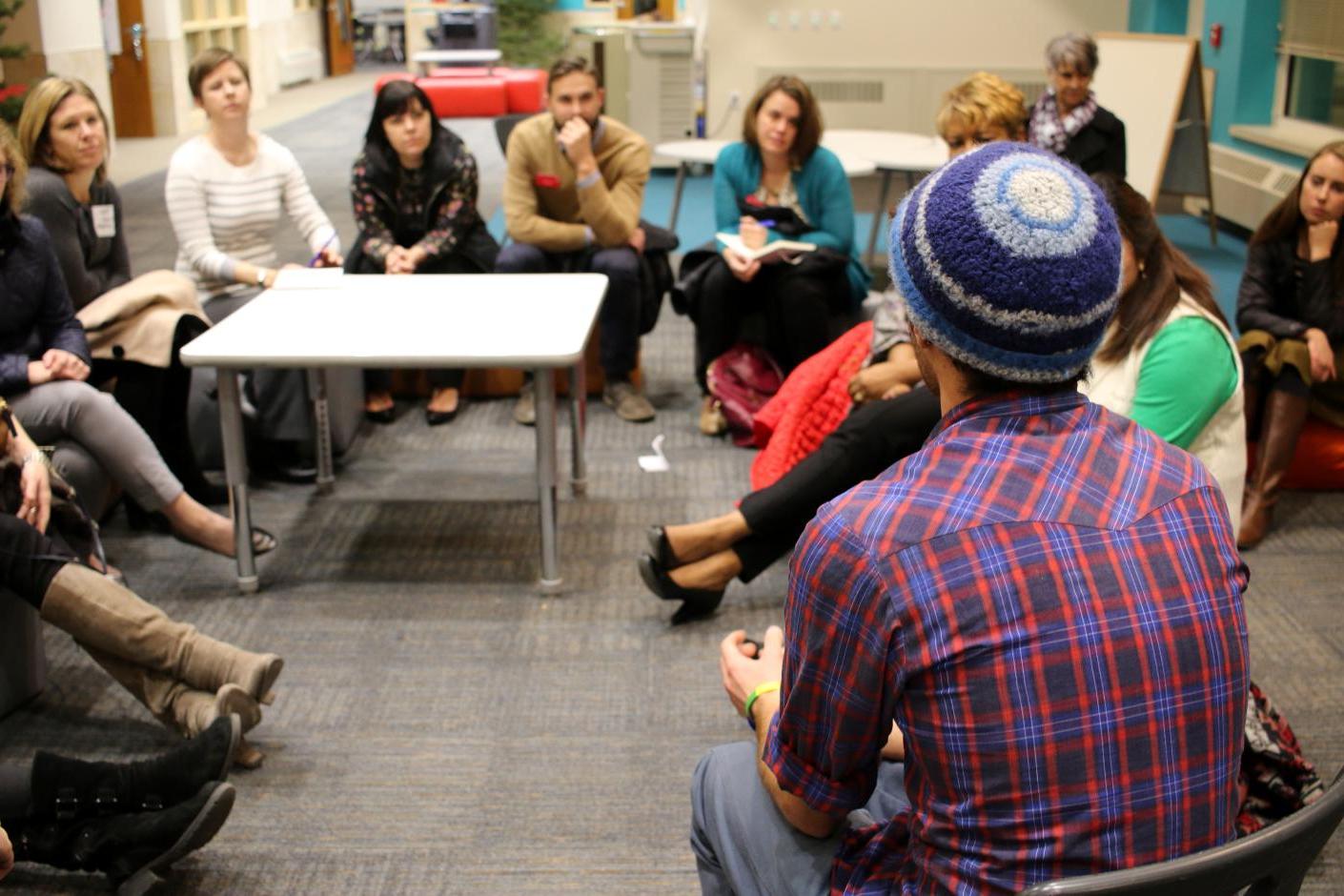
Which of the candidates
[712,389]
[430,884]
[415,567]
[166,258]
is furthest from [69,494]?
[166,258]

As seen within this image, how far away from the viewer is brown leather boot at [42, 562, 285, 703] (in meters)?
2.42

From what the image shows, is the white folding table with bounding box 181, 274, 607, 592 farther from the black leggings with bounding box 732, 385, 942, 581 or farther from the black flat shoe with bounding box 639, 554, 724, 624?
the black leggings with bounding box 732, 385, 942, 581

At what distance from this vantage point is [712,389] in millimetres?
4184

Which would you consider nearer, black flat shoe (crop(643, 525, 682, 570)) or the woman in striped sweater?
black flat shoe (crop(643, 525, 682, 570))

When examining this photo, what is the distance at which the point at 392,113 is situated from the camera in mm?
4070

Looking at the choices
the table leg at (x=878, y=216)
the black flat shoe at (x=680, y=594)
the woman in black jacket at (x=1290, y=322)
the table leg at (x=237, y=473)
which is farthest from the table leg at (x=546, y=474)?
the table leg at (x=878, y=216)

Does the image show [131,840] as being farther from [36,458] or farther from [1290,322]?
[1290,322]

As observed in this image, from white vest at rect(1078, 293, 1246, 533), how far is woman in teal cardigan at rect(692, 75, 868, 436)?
1655mm

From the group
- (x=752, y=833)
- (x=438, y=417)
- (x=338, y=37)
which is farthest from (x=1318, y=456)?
(x=338, y=37)

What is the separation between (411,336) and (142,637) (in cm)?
92

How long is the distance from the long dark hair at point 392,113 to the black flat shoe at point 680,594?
1786 millimetres

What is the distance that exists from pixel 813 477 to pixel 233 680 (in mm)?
1198

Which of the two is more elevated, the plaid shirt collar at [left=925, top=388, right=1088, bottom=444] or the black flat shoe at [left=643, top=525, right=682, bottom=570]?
the plaid shirt collar at [left=925, top=388, right=1088, bottom=444]

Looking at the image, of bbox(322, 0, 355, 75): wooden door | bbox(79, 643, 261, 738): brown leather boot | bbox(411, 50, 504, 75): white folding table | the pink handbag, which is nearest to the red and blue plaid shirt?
bbox(79, 643, 261, 738): brown leather boot
